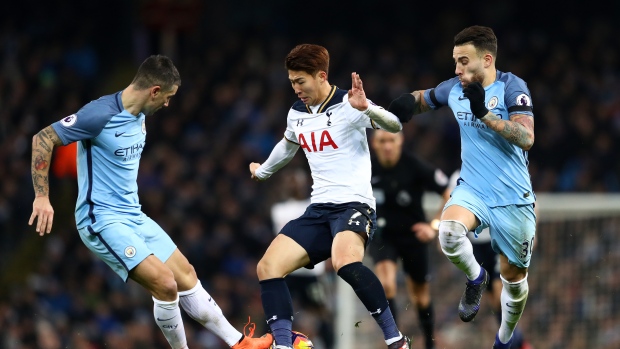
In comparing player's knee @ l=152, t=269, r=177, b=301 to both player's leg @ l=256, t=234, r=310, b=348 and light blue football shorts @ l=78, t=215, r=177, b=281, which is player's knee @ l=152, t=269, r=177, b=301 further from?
player's leg @ l=256, t=234, r=310, b=348

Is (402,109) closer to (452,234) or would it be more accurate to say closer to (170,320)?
(452,234)

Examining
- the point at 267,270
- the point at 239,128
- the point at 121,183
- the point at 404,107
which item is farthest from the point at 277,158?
the point at 239,128

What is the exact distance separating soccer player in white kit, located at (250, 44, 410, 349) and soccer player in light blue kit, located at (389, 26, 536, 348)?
422 millimetres

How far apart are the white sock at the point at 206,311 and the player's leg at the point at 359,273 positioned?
3.82 ft

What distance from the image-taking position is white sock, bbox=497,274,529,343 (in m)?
8.76

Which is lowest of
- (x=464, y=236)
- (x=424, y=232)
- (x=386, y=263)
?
(x=386, y=263)

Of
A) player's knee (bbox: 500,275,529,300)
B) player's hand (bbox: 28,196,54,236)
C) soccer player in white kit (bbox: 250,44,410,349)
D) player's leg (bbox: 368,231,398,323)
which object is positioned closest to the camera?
player's hand (bbox: 28,196,54,236)

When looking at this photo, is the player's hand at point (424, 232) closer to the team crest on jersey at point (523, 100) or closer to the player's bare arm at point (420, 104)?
the player's bare arm at point (420, 104)

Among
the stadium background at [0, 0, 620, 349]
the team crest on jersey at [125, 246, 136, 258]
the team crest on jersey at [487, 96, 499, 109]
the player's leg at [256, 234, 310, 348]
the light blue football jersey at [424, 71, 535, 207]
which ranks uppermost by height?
the team crest on jersey at [487, 96, 499, 109]

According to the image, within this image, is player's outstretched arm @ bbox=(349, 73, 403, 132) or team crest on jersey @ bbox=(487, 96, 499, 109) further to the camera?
team crest on jersey @ bbox=(487, 96, 499, 109)

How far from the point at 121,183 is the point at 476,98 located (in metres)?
2.72

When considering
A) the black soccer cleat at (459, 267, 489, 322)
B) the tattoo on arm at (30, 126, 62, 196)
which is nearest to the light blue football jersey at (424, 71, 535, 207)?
the black soccer cleat at (459, 267, 489, 322)

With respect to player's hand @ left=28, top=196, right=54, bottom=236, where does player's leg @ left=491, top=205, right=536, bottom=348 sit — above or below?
below

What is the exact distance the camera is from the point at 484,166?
27.3 feet
